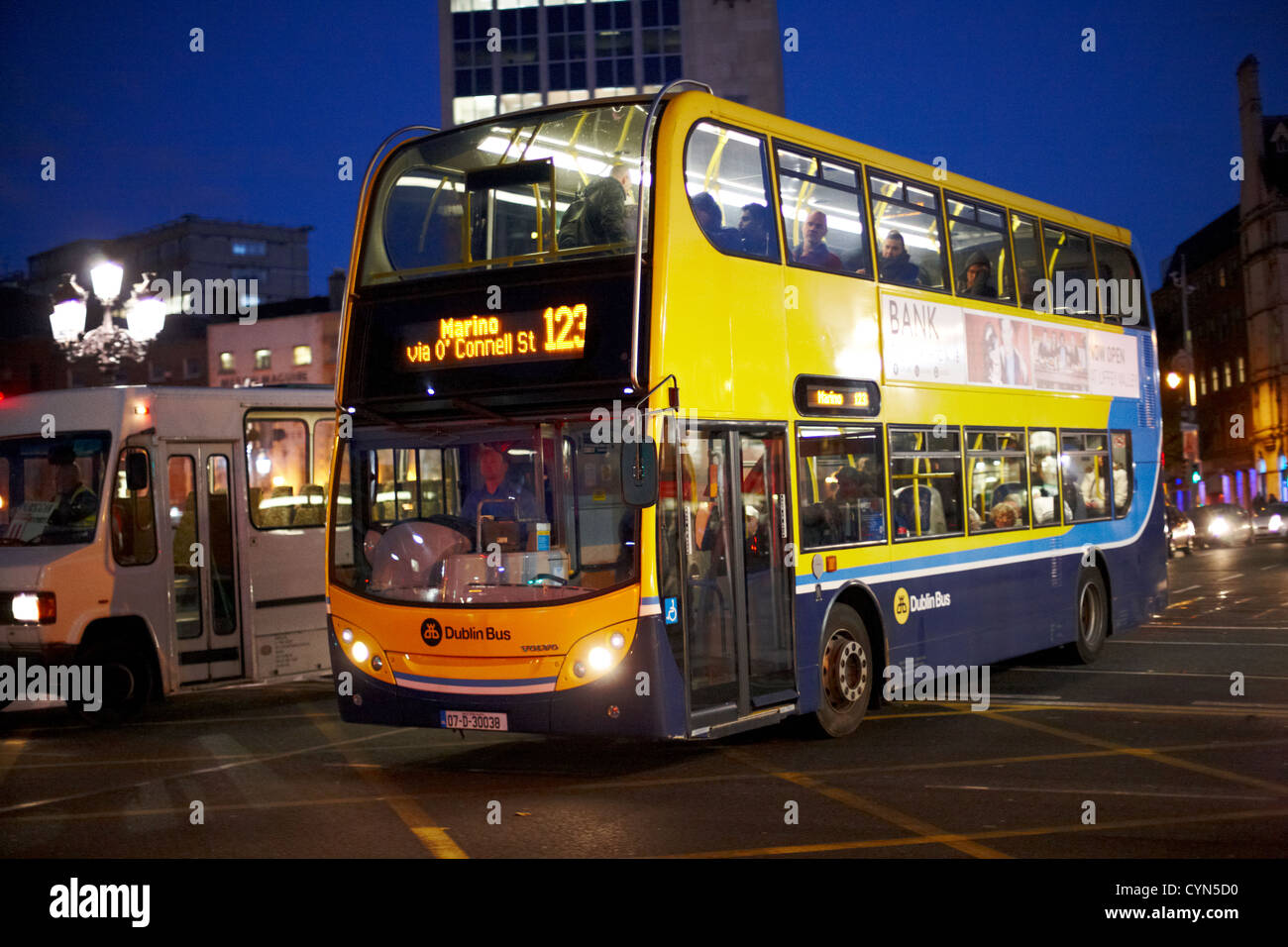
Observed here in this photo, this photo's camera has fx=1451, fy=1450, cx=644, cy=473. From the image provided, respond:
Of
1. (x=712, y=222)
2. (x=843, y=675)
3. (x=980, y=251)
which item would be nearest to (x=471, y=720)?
(x=843, y=675)

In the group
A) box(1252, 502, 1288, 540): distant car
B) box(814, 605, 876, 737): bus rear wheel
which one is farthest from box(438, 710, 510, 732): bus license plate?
box(1252, 502, 1288, 540): distant car

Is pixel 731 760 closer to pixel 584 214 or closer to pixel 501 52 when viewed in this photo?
pixel 584 214

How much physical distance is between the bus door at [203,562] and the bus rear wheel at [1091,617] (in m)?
8.95

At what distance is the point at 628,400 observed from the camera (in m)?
9.37

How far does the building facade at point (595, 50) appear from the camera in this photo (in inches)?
3184

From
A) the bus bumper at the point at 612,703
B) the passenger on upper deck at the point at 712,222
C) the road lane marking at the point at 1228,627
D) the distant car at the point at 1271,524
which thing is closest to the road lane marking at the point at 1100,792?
the bus bumper at the point at 612,703

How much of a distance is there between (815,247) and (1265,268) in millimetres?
77320

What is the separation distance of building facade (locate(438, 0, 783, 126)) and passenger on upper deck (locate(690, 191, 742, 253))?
72.2 meters

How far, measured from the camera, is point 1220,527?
51375mm

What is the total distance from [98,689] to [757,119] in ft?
26.3

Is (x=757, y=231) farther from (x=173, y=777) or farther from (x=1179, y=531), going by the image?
(x=1179, y=531)

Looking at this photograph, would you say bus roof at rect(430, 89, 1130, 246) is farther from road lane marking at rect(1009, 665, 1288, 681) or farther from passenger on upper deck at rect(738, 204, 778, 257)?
road lane marking at rect(1009, 665, 1288, 681)

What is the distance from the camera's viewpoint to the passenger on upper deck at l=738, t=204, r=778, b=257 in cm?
1048
